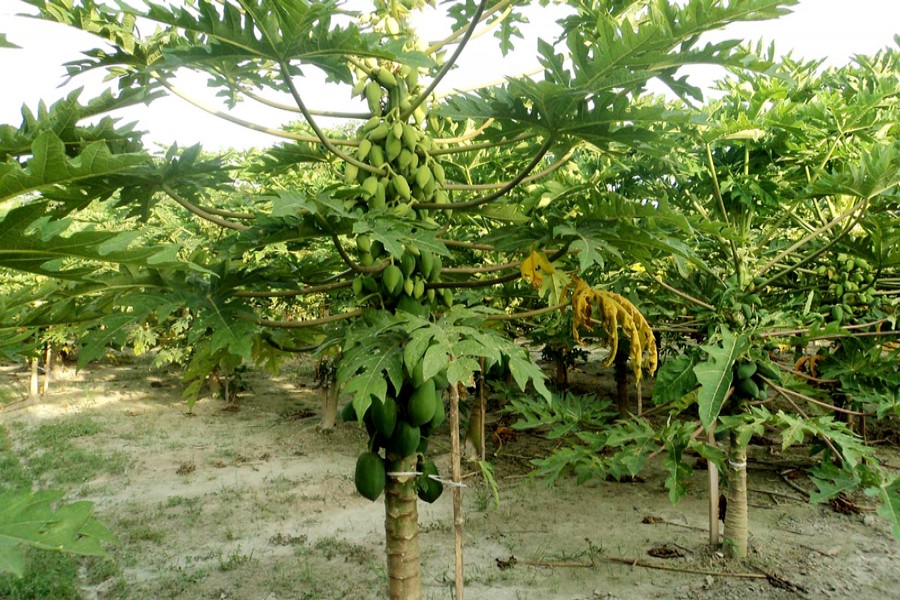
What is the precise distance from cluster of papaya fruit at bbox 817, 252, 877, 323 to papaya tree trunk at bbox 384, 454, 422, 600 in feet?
9.45

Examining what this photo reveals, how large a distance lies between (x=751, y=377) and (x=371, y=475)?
2.45 meters

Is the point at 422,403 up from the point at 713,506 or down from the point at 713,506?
up

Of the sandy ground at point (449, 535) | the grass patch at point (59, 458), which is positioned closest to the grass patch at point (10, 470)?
the grass patch at point (59, 458)

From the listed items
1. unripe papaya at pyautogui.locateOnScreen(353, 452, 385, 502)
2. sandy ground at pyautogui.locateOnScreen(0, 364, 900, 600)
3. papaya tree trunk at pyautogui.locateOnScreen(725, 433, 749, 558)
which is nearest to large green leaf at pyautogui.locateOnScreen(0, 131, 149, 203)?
unripe papaya at pyautogui.locateOnScreen(353, 452, 385, 502)

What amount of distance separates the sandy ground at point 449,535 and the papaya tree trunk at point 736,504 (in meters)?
0.11

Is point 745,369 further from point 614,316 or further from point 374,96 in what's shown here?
point 374,96

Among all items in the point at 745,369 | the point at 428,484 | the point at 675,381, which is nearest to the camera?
the point at 428,484

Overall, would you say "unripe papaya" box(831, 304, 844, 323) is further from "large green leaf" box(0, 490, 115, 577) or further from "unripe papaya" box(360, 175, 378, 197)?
"large green leaf" box(0, 490, 115, 577)

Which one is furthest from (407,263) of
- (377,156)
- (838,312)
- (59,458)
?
(59,458)

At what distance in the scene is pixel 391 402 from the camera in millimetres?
2092

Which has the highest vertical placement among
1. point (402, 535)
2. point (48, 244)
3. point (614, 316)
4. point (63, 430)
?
point (48, 244)

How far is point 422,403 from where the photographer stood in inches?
82.0

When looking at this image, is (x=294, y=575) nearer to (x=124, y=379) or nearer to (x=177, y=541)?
(x=177, y=541)

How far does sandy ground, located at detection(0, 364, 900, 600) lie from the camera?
3.77m
